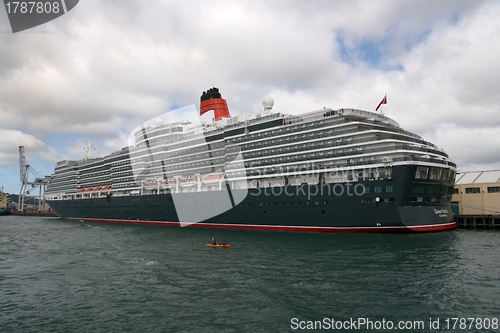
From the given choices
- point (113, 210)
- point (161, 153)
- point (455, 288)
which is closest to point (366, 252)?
point (455, 288)

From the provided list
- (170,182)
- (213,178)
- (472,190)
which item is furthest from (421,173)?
(170,182)

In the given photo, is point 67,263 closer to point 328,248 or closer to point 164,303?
point 164,303

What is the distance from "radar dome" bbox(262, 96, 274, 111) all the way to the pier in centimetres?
2765

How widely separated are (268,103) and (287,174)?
12.1 metres

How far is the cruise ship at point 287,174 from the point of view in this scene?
28.8 metres

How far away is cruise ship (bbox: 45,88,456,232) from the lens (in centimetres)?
2877

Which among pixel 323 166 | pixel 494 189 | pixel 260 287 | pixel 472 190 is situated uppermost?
pixel 323 166

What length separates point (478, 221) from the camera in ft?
125

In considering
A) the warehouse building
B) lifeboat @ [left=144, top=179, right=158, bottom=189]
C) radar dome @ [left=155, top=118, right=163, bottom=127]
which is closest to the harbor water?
the warehouse building

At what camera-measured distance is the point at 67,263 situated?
21.8 m

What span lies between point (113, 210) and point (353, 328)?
5513 centimetres

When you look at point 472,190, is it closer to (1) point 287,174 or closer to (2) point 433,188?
(2) point 433,188

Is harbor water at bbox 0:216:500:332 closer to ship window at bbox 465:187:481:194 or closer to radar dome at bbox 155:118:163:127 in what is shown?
ship window at bbox 465:187:481:194

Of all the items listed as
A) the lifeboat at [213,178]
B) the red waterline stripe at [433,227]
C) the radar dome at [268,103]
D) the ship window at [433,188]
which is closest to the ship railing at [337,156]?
the ship window at [433,188]
